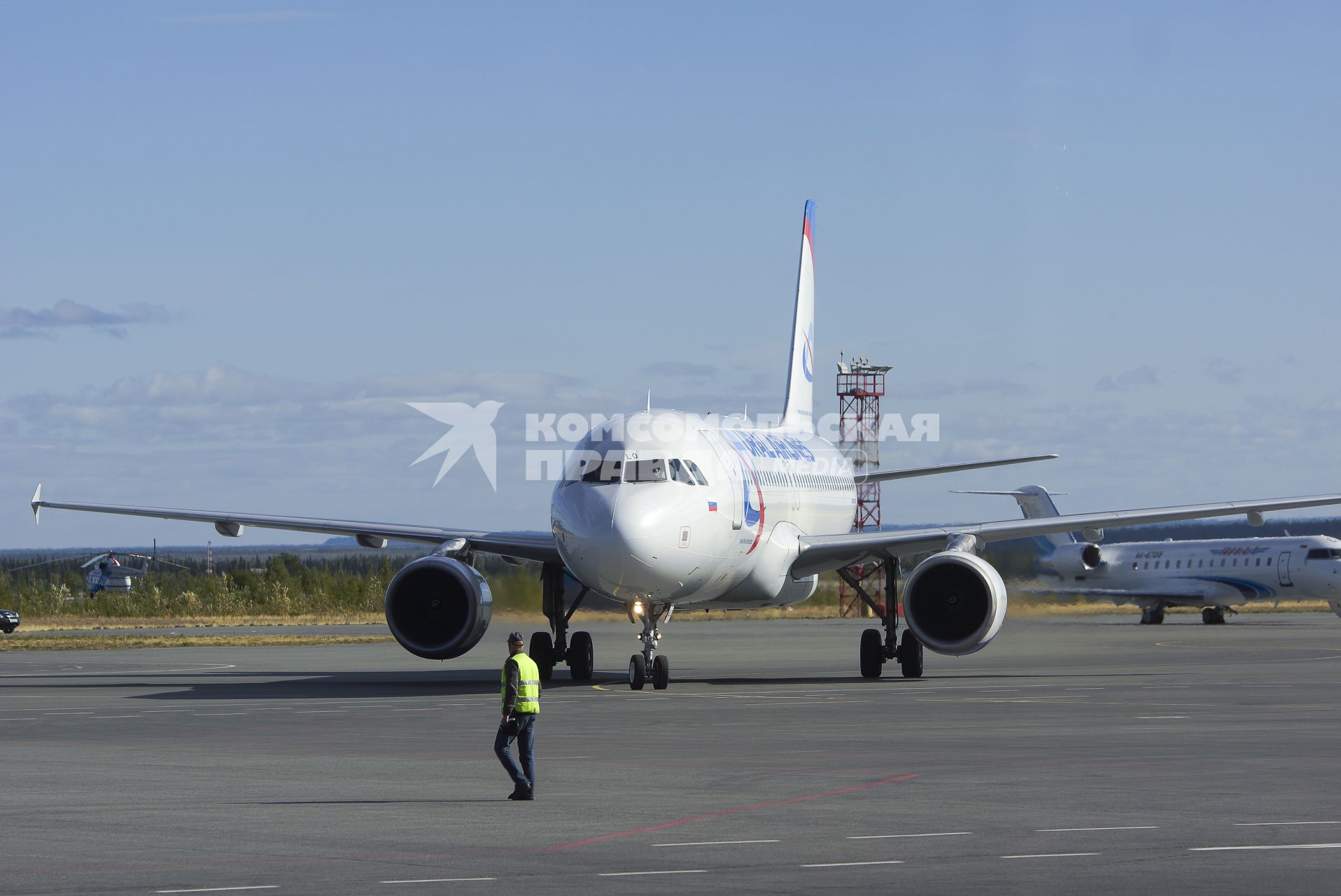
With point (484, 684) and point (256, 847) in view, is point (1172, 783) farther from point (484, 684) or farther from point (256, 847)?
point (484, 684)

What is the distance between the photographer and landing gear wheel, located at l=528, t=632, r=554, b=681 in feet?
102

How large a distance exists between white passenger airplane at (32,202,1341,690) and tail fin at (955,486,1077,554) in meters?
22.8

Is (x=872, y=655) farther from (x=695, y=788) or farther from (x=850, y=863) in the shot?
(x=850, y=863)

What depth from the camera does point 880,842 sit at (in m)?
11.9

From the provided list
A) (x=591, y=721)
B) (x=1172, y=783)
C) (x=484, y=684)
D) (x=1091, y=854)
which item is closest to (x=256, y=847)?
(x=1091, y=854)

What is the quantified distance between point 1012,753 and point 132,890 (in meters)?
9.92

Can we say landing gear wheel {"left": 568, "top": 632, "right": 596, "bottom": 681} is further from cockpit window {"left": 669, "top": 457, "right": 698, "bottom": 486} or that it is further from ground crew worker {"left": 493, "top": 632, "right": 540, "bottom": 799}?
ground crew worker {"left": 493, "top": 632, "right": 540, "bottom": 799}

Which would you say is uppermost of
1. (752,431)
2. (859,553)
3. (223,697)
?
(752,431)

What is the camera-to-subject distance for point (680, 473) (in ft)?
90.6

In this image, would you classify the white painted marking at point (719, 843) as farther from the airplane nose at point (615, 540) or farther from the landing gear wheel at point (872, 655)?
the landing gear wheel at point (872, 655)

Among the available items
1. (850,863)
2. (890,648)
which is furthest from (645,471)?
(850,863)

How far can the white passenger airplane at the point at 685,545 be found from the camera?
2680 cm

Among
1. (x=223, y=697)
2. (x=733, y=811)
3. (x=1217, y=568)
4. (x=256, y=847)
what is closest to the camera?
(x=256, y=847)

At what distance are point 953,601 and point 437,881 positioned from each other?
1973cm
